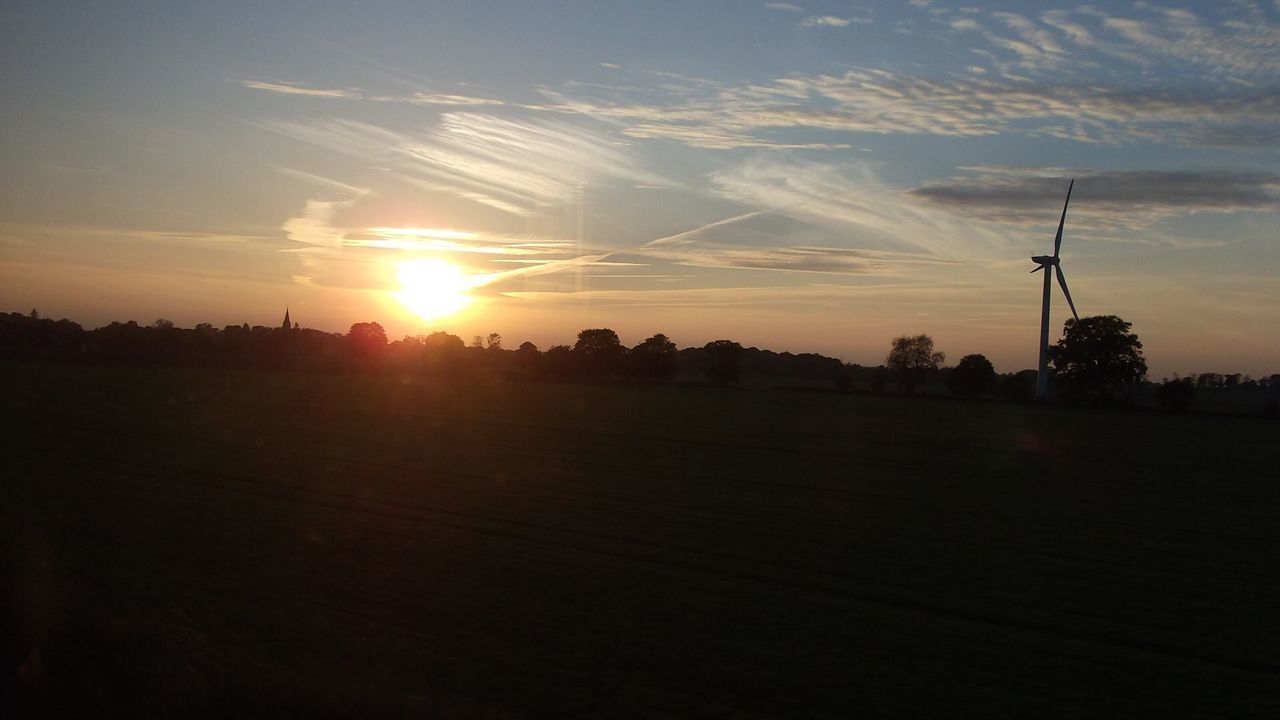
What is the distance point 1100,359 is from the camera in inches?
4584

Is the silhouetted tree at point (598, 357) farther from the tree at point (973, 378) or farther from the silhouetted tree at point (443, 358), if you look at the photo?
the tree at point (973, 378)

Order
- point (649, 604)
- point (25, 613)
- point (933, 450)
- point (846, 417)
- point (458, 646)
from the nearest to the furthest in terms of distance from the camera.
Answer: point (25, 613), point (458, 646), point (649, 604), point (933, 450), point (846, 417)

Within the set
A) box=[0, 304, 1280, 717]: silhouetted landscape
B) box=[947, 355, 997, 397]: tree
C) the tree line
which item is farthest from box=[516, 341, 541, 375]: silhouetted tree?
box=[0, 304, 1280, 717]: silhouetted landscape

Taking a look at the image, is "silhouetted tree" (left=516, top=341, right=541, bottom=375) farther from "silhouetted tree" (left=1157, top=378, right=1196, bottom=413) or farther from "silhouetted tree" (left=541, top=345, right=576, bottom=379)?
"silhouetted tree" (left=1157, top=378, right=1196, bottom=413)

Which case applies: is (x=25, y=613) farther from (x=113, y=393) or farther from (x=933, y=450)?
(x=113, y=393)

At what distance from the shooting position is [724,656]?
9.38 meters

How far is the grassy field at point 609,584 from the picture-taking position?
807 cm

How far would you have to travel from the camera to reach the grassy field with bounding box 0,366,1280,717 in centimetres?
807

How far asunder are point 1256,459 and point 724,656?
3793 centimetres

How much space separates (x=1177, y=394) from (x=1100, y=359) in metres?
20.5

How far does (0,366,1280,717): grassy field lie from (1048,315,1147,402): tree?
95.3 m

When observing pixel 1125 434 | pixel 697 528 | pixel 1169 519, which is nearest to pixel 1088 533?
pixel 1169 519

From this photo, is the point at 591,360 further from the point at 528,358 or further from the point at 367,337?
the point at 367,337

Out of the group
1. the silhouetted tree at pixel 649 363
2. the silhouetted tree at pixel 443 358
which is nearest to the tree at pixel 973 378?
the silhouetted tree at pixel 649 363
